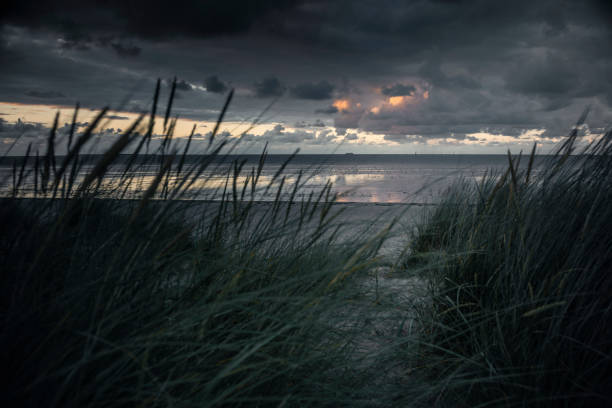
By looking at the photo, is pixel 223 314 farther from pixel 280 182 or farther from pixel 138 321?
pixel 280 182

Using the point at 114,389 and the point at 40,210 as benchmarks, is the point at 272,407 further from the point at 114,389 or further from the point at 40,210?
the point at 40,210

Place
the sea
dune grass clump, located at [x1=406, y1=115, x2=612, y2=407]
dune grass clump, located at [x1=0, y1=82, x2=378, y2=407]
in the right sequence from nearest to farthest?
1. dune grass clump, located at [x1=0, y1=82, x2=378, y2=407]
2. dune grass clump, located at [x1=406, y1=115, x2=612, y2=407]
3. the sea

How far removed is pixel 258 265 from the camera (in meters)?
1.48

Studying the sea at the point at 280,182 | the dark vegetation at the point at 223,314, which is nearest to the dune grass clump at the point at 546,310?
the dark vegetation at the point at 223,314

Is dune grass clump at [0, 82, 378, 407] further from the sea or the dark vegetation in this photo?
the sea

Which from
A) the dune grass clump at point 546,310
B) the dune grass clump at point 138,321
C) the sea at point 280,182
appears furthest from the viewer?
the sea at point 280,182

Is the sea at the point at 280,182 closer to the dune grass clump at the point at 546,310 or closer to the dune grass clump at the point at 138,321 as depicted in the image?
the dune grass clump at the point at 138,321

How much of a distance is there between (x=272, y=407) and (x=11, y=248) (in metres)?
0.97

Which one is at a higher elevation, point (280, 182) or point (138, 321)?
point (280, 182)

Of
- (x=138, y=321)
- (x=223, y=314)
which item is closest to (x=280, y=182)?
(x=223, y=314)

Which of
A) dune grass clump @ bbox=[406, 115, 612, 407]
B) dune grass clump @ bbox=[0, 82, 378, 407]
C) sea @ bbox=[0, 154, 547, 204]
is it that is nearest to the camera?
dune grass clump @ bbox=[0, 82, 378, 407]

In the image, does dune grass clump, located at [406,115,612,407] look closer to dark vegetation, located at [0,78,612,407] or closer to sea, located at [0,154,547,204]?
dark vegetation, located at [0,78,612,407]

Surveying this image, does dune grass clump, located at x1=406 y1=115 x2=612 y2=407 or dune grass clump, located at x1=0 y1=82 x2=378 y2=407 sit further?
dune grass clump, located at x1=406 y1=115 x2=612 y2=407

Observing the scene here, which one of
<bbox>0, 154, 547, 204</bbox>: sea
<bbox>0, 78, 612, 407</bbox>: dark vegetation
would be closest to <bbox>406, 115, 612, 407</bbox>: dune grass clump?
<bbox>0, 78, 612, 407</bbox>: dark vegetation
